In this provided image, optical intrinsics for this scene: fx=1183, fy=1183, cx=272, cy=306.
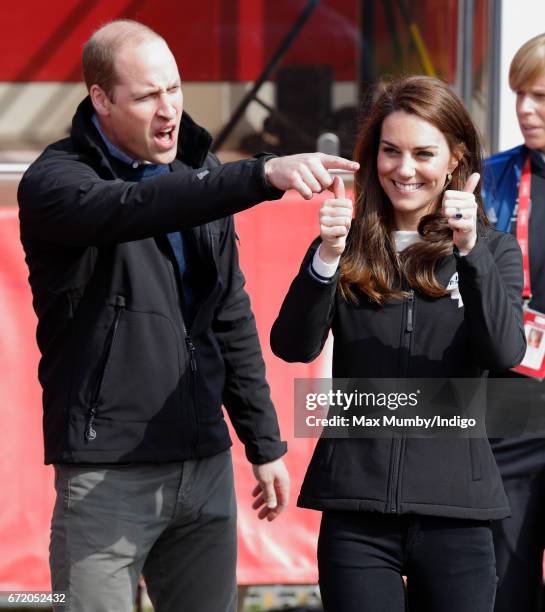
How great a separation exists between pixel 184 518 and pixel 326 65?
293 centimetres

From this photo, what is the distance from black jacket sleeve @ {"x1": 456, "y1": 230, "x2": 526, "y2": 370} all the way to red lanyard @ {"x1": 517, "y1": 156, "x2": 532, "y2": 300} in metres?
0.70

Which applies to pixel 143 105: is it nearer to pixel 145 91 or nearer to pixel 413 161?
pixel 145 91

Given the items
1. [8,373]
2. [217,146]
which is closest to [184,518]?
[8,373]

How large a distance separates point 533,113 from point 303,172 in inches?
53.2

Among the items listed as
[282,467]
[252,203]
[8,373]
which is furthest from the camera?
[8,373]

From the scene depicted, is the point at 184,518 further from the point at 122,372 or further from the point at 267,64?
the point at 267,64

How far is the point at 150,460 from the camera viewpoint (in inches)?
109

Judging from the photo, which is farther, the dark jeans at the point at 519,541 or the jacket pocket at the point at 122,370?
the dark jeans at the point at 519,541

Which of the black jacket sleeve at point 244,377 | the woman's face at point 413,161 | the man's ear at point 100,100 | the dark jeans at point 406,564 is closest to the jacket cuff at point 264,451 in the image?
the black jacket sleeve at point 244,377

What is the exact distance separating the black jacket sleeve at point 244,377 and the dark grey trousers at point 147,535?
0.13 m

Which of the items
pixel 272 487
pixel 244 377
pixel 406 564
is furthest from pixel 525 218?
pixel 406 564

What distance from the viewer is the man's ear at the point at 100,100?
2809 mm

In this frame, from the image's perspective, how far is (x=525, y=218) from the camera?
11.1 ft

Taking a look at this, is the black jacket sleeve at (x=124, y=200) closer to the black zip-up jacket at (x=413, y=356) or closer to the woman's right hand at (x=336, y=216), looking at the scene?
the woman's right hand at (x=336, y=216)
